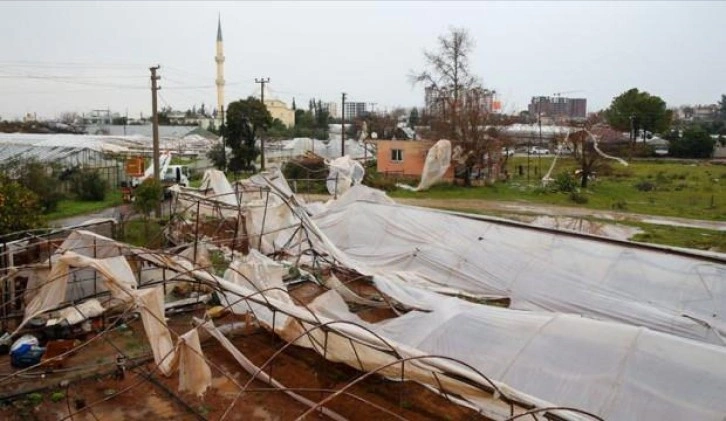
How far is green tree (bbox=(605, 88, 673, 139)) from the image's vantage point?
43281 millimetres

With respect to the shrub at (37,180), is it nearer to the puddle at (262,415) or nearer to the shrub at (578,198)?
the puddle at (262,415)

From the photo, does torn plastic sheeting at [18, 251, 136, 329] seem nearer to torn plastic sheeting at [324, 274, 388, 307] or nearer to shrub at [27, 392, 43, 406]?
shrub at [27, 392, 43, 406]

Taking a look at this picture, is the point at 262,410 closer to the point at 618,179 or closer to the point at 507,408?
the point at 507,408

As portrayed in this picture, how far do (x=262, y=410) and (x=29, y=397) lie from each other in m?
2.74

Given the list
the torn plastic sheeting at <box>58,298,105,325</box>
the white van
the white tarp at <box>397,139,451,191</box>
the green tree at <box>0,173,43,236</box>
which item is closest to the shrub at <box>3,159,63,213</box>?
the white van

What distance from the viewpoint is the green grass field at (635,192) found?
20991 millimetres

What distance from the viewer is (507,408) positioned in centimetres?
524

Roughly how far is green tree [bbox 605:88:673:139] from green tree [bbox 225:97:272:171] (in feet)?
94.4

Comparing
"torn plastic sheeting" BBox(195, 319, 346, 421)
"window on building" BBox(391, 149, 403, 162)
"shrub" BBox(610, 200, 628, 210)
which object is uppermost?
"window on building" BBox(391, 149, 403, 162)

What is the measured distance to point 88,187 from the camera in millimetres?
21359

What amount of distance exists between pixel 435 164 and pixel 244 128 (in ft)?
31.1

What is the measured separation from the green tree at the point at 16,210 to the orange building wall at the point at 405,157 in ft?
65.2

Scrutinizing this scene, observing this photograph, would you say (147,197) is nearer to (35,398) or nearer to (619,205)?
(35,398)

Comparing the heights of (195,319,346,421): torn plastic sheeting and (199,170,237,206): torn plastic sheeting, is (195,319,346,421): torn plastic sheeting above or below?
below
